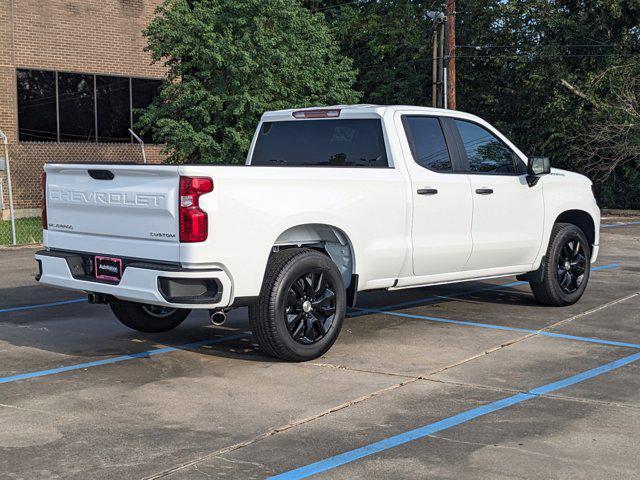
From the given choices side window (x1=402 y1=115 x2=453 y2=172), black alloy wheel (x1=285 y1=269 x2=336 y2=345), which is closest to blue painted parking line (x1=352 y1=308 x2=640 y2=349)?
side window (x1=402 y1=115 x2=453 y2=172)

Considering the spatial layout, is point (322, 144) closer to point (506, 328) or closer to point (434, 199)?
point (434, 199)

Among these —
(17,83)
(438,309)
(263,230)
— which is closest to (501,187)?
(438,309)

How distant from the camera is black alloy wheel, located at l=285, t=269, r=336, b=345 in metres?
7.34

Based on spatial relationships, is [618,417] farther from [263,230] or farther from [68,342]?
[68,342]

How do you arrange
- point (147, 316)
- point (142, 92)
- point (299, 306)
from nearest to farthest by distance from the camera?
point (299, 306)
point (147, 316)
point (142, 92)

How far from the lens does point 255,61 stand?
23.5 m

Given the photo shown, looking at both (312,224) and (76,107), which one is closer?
(312,224)

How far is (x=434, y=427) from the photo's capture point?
5613 millimetres

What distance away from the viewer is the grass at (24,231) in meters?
18.7

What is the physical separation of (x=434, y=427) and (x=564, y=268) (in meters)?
5.00

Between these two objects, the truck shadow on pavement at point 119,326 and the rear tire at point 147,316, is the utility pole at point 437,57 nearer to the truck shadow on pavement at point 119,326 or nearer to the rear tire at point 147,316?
the truck shadow on pavement at point 119,326

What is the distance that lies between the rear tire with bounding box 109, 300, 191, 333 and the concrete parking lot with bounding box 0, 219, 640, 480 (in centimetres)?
15

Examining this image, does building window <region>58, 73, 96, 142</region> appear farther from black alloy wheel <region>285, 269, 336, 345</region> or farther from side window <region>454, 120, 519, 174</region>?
black alloy wheel <region>285, 269, 336, 345</region>

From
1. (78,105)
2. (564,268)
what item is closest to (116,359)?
(564,268)
